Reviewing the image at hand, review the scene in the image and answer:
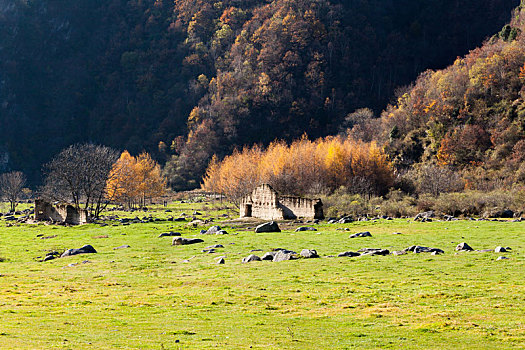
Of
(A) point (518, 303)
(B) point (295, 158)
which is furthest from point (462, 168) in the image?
(A) point (518, 303)

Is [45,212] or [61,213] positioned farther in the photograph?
[45,212]

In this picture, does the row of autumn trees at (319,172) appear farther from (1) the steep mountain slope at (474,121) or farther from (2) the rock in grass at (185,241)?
(2) the rock in grass at (185,241)

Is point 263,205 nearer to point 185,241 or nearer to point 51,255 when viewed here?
point 185,241

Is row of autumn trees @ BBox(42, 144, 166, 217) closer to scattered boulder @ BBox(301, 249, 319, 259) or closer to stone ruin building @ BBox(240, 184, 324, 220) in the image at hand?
stone ruin building @ BBox(240, 184, 324, 220)

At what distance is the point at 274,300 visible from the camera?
19.2 m

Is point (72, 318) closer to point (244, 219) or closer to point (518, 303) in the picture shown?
point (518, 303)

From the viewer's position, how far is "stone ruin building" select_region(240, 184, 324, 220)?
2296 inches

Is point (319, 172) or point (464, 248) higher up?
point (319, 172)

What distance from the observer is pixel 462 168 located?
97.3m

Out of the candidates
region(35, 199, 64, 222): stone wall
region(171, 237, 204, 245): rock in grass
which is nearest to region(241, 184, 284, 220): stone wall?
region(171, 237, 204, 245): rock in grass

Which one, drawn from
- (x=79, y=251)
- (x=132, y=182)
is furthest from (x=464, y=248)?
(x=132, y=182)

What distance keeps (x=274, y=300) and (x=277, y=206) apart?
4147 centimetres

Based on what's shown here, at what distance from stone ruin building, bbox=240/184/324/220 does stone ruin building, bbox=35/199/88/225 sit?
20.5 metres

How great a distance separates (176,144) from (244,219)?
141644 millimetres
